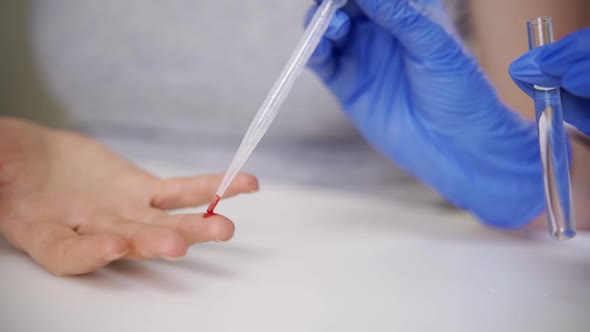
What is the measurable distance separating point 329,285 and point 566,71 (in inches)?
14.0

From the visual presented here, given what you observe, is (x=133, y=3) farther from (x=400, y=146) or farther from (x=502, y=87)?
(x=502, y=87)

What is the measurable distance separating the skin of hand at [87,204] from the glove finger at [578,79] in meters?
0.37

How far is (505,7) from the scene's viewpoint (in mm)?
953

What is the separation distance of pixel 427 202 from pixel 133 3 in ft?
2.52

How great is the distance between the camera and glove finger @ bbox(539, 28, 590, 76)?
20.5 inches

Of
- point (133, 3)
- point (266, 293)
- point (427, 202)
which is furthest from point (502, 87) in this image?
point (133, 3)

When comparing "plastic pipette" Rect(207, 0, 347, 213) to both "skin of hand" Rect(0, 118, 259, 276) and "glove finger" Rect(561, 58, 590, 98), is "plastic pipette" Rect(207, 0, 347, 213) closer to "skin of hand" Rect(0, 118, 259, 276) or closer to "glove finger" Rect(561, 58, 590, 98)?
"skin of hand" Rect(0, 118, 259, 276)

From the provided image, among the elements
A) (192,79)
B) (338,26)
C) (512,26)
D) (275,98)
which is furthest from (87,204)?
(512,26)

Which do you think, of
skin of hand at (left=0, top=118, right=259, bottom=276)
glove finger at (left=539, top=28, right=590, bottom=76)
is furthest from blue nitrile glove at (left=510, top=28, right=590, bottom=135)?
skin of hand at (left=0, top=118, right=259, bottom=276)

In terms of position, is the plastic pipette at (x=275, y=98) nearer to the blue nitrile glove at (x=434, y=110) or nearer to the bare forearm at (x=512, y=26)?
the blue nitrile glove at (x=434, y=110)

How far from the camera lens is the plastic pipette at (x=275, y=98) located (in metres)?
0.64

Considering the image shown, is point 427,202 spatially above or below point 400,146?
below

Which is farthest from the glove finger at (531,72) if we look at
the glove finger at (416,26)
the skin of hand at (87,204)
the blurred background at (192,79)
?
the blurred background at (192,79)

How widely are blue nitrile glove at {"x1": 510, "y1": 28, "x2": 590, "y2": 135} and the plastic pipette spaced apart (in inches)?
9.9
